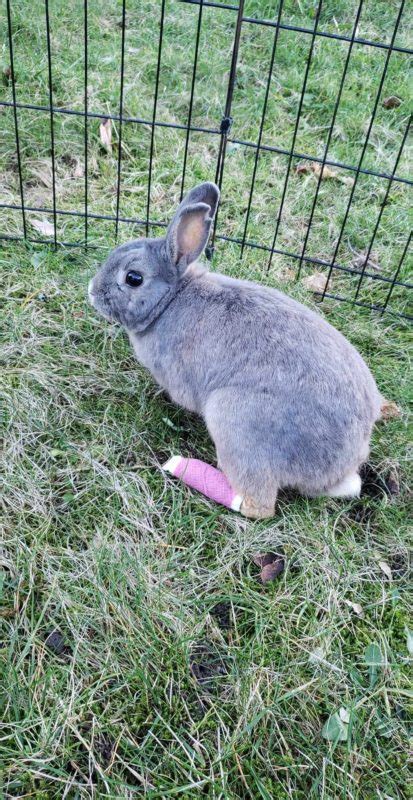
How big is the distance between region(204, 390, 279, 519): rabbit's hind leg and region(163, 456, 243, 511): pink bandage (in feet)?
0.15

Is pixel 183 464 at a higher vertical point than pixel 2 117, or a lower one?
lower

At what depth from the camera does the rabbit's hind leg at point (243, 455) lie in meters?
2.99

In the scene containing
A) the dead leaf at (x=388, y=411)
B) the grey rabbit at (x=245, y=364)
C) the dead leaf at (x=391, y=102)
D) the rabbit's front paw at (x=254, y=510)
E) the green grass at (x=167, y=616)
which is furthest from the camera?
the dead leaf at (x=391, y=102)

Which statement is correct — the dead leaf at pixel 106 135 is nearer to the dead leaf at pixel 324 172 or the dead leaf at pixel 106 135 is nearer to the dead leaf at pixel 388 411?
the dead leaf at pixel 324 172

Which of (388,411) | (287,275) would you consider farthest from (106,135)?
(388,411)

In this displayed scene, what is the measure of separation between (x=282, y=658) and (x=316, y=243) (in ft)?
9.47

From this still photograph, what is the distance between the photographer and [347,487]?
3172 mm

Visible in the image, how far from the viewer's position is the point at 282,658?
8.54 ft

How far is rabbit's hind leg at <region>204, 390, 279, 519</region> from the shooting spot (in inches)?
118

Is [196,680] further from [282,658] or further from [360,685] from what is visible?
[360,685]

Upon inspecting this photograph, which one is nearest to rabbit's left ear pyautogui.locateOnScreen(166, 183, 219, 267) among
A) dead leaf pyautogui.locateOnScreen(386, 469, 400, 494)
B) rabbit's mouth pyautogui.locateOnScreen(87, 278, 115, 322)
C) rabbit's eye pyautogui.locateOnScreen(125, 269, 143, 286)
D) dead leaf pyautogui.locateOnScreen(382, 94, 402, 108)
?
rabbit's eye pyautogui.locateOnScreen(125, 269, 143, 286)

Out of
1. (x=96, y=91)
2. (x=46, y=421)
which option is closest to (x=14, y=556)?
(x=46, y=421)

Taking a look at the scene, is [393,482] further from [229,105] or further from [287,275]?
[229,105]

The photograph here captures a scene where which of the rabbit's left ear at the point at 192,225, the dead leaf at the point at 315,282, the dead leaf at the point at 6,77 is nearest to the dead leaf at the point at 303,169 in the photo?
the dead leaf at the point at 315,282
